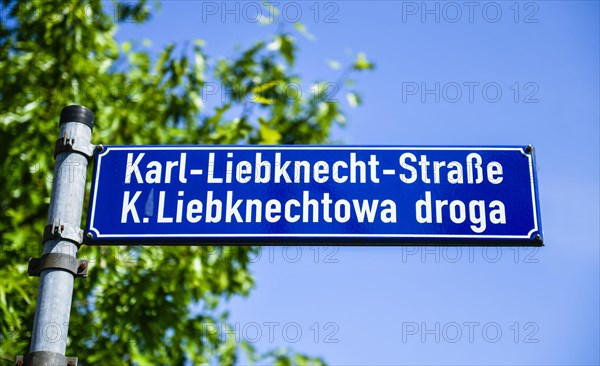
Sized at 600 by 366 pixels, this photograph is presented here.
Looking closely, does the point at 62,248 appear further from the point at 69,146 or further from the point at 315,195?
the point at 315,195

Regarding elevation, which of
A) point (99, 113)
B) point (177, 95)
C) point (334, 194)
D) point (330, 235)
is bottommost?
point (330, 235)

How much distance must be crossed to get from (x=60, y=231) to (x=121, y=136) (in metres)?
3.26

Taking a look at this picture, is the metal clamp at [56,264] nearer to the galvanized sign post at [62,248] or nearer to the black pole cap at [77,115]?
the galvanized sign post at [62,248]

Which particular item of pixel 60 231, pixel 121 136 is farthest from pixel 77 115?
pixel 121 136

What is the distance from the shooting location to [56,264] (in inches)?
106

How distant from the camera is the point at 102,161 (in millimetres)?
3029

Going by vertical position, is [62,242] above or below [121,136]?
below

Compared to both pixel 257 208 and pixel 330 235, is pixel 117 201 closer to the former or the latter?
pixel 257 208

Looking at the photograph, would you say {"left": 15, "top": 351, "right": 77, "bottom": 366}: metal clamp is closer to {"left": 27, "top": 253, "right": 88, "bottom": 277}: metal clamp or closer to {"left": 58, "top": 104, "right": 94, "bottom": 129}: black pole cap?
{"left": 27, "top": 253, "right": 88, "bottom": 277}: metal clamp

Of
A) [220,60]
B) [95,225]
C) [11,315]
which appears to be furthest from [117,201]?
[220,60]

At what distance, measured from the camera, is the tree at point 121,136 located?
5426 millimetres

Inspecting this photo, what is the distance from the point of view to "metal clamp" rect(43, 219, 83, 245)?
2758 mm

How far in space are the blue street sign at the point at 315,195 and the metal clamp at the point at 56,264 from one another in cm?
14

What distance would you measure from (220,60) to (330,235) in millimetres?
4442
